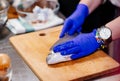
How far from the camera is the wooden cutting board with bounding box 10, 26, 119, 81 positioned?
86cm

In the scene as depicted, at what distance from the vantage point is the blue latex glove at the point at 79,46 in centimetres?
91

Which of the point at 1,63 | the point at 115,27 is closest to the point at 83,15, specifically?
the point at 115,27

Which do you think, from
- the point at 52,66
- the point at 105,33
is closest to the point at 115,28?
the point at 105,33

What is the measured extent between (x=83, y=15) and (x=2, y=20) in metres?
0.33

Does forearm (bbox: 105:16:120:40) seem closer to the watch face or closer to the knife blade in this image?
the watch face

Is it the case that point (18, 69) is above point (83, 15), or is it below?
below

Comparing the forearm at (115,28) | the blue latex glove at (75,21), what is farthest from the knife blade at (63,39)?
the forearm at (115,28)

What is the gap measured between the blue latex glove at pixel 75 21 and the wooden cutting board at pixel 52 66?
0.06m

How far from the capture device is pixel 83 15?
1.07m

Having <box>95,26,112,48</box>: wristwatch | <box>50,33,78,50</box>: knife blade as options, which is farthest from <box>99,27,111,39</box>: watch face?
<box>50,33,78,50</box>: knife blade

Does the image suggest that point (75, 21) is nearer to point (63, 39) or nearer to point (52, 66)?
point (63, 39)

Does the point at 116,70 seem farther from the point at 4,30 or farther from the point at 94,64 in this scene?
the point at 4,30

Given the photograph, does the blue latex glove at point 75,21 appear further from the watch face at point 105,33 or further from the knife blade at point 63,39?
the watch face at point 105,33

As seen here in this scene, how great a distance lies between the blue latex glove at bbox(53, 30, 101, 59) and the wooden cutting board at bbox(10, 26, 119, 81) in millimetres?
20
